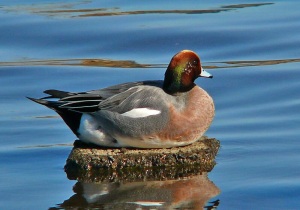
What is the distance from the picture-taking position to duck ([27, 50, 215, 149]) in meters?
7.37

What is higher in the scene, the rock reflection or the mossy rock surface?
the mossy rock surface

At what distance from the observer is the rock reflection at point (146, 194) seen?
6395mm

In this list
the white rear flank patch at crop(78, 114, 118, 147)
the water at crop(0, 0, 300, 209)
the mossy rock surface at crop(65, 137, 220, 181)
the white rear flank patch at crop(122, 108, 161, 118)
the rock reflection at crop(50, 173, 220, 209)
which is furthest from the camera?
the white rear flank patch at crop(78, 114, 118, 147)

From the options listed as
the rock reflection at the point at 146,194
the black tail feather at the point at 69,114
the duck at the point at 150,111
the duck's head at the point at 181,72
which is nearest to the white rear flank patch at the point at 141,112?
the duck at the point at 150,111

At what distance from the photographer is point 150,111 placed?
734 cm

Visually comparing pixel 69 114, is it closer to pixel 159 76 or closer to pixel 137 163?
pixel 137 163

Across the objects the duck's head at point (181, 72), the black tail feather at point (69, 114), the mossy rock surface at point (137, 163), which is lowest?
the mossy rock surface at point (137, 163)

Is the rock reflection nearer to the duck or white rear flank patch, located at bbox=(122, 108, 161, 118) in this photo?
the duck

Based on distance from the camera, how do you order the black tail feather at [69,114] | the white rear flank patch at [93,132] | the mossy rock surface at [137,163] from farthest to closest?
the black tail feather at [69,114], the white rear flank patch at [93,132], the mossy rock surface at [137,163]

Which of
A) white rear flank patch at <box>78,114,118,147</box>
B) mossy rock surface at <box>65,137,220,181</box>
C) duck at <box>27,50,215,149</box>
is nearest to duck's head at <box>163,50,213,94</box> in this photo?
duck at <box>27,50,215,149</box>

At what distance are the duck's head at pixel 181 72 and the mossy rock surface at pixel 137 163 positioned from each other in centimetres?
51

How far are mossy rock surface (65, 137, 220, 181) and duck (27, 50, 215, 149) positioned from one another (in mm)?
109

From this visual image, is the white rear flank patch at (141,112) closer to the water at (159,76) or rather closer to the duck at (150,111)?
Result: the duck at (150,111)

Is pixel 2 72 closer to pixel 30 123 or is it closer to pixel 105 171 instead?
pixel 30 123
